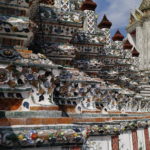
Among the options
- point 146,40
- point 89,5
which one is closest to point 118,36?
point 89,5

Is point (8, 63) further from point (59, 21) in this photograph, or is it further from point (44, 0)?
point (44, 0)

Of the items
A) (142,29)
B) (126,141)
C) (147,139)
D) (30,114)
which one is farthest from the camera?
(142,29)

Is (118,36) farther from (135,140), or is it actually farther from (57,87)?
(57,87)

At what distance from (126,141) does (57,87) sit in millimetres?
5502

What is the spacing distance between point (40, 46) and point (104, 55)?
7.23m

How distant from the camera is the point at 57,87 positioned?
9.62 meters

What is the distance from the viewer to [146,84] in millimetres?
29656

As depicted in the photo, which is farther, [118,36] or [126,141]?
[118,36]

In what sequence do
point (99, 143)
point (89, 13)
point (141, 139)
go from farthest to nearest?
point (89, 13), point (141, 139), point (99, 143)

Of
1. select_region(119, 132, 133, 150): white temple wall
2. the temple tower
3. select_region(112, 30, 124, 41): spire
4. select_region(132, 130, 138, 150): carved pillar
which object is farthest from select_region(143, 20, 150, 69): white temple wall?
select_region(119, 132, 133, 150): white temple wall

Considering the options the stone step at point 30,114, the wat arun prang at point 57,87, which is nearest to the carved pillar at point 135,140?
the wat arun prang at point 57,87

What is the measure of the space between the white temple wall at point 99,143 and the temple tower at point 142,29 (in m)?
25.4

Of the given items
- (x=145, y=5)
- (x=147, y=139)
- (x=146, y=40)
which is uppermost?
(x=145, y=5)

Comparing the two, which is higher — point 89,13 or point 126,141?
point 89,13
